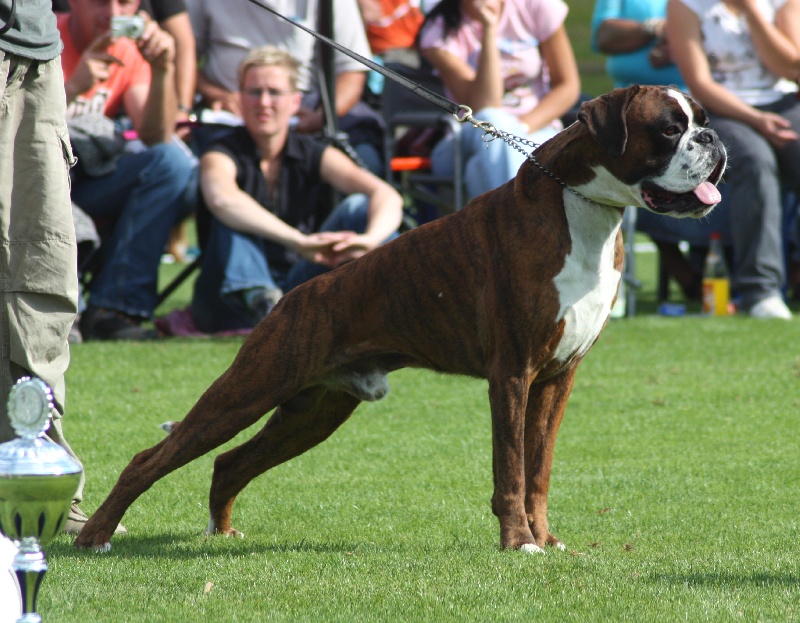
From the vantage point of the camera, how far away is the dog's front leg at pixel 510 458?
3.93 meters

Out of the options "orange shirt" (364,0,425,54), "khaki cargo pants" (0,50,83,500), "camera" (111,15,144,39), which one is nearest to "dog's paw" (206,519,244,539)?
"khaki cargo pants" (0,50,83,500)

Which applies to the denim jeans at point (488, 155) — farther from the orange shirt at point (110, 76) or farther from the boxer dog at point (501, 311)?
the boxer dog at point (501, 311)

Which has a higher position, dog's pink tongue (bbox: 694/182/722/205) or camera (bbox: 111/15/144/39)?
dog's pink tongue (bbox: 694/182/722/205)

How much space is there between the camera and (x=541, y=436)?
4.19 meters

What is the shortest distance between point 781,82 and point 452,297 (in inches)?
254

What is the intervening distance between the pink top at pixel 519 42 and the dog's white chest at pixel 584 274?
16.1 feet

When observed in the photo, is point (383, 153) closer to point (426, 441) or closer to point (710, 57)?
point (710, 57)

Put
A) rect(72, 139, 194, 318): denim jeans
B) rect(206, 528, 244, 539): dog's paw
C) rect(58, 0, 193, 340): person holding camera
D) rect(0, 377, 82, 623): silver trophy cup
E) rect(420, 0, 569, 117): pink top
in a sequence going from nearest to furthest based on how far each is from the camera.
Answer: rect(0, 377, 82, 623): silver trophy cup, rect(206, 528, 244, 539): dog's paw, rect(58, 0, 193, 340): person holding camera, rect(72, 139, 194, 318): denim jeans, rect(420, 0, 569, 117): pink top

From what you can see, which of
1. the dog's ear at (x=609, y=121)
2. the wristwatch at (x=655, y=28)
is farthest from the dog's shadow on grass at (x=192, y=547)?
the wristwatch at (x=655, y=28)

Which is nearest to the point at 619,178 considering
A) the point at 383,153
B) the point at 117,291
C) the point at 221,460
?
the point at 221,460

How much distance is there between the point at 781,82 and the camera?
31.8 feet

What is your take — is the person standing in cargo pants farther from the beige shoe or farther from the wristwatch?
the wristwatch

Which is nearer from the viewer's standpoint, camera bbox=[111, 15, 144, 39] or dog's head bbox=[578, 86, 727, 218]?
dog's head bbox=[578, 86, 727, 218]

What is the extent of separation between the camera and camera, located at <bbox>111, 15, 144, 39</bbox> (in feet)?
Result: 24.8
